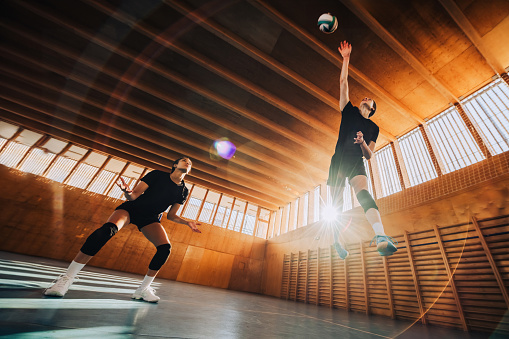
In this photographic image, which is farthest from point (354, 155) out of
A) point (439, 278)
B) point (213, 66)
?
point (213, 66)

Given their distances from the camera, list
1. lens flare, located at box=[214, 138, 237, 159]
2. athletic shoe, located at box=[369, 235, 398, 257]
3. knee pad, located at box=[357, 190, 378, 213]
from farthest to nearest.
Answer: lens flare, located at box=[214, 138, 237, 159] → knee pad, located at box=[357, 190, 378, 213] → athletic shoe, located at box=[369, 235, 398, 257]

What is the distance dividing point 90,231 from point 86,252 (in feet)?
34.0

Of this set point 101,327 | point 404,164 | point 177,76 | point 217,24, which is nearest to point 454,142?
point 404,164

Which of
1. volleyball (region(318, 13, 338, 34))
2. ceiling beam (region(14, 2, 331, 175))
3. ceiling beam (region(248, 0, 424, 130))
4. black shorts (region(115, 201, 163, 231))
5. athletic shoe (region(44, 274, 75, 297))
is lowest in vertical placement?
athletic shoe (region(44, 274, 75, 297))

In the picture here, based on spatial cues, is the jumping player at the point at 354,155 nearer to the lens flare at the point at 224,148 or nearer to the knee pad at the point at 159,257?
the knee pad at the point at 159,257

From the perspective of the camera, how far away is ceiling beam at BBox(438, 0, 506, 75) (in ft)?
15.3

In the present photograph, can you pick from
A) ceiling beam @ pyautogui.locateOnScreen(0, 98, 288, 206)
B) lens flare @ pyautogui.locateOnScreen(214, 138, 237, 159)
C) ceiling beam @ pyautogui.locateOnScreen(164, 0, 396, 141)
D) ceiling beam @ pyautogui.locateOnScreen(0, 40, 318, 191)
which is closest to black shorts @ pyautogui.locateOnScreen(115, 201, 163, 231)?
ceiling beam @ pyautogui.locateOnScreen(164, 0, 396, 141)

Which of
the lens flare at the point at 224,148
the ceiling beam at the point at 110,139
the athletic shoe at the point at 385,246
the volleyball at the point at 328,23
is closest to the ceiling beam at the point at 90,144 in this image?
the ceiling beam at the point at 110,139

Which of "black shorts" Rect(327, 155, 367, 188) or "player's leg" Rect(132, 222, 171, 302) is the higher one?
"black shorts" Rect(327, 155, 367, 188)

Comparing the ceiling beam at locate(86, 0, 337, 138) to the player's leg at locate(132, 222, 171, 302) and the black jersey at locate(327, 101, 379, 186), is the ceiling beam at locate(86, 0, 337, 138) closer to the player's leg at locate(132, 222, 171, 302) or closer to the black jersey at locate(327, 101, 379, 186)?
the black jersey at locate(327, 101, 379, 186)

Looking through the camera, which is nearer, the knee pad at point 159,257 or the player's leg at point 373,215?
the player's leg at point 373,215

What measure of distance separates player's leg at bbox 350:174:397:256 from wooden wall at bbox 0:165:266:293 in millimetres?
11037

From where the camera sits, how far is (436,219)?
4.63m

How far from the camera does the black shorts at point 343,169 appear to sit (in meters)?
2.36
